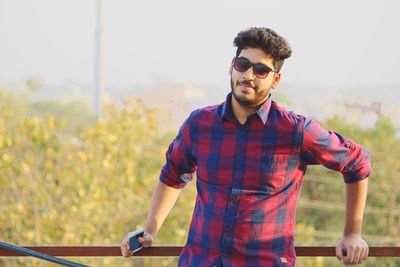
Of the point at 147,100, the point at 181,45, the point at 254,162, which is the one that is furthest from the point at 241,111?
the point at 181,45

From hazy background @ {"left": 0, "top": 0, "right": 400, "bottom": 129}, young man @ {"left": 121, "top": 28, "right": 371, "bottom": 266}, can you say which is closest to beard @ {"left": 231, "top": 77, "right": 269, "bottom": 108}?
young man @ {"left": 121, "top": 28, "right": 371, "bottom": 266}

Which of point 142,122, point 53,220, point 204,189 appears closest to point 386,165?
point 142,122

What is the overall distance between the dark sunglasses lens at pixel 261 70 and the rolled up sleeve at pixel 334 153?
17 centimetres

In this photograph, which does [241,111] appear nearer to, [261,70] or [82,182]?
[261,70]

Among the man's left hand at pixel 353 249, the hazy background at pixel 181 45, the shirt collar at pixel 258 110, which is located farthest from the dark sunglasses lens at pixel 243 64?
the hazy background at pixel 181 45

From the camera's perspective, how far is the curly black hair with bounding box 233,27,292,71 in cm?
246

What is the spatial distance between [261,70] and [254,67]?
21 mm

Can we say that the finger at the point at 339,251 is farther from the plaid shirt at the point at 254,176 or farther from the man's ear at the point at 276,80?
the man's ear at the point at 276,80

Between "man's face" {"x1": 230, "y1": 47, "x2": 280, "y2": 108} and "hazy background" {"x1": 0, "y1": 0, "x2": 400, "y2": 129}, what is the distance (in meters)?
Result: 17.9

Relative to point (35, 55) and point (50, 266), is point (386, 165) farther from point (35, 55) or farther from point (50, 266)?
point (35, 55)

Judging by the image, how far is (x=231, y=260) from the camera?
2.44 meters

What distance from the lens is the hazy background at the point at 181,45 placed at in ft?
71.9

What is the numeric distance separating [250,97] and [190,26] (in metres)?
22.0

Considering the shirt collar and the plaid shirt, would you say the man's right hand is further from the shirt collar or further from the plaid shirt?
the shirt collar
